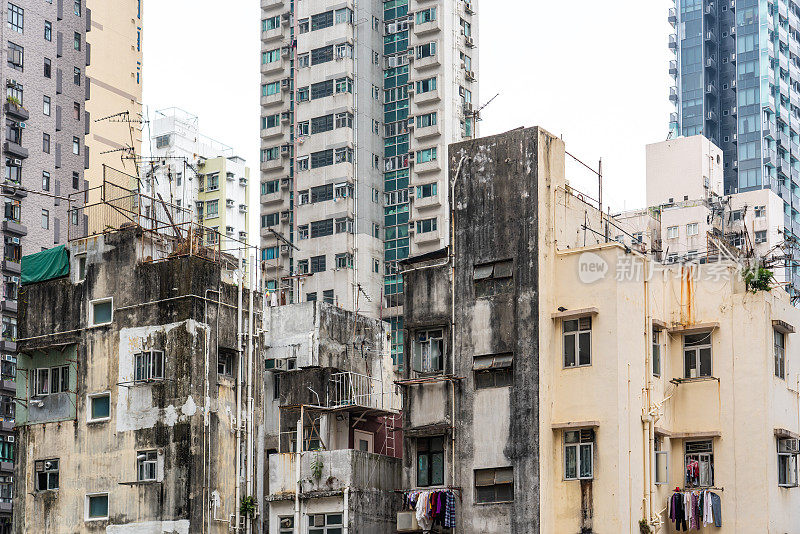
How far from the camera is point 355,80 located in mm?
95125

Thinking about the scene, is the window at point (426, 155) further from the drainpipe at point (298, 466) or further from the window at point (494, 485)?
the window at point (494, 485)

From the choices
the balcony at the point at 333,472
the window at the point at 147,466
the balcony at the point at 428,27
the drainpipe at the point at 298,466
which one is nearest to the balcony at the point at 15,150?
the balcony at the point at 428,27

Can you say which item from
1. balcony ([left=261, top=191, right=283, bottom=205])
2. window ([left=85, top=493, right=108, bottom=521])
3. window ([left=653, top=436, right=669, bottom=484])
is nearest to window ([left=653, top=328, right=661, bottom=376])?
window ([left=653, top=436, right=669, bottom=484])

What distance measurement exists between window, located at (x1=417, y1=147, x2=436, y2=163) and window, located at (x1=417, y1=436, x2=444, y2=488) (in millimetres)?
51745

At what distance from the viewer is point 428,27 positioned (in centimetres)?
9500

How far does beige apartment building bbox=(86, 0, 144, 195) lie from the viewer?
98812 millimetres

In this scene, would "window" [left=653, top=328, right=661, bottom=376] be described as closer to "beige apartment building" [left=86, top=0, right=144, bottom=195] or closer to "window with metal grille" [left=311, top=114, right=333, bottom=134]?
"window with metal grille" [left=311, top=114, right=333, bottom=134]

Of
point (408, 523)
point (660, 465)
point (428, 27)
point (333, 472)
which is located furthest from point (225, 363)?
point (428, 27)

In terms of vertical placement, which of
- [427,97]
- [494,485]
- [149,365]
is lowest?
[494,485]

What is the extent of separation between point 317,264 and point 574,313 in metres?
53.4

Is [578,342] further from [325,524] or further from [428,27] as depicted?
[428,27]

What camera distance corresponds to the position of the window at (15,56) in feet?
269

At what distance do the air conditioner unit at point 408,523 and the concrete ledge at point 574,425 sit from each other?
223 inches

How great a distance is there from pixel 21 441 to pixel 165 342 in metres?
7.75
